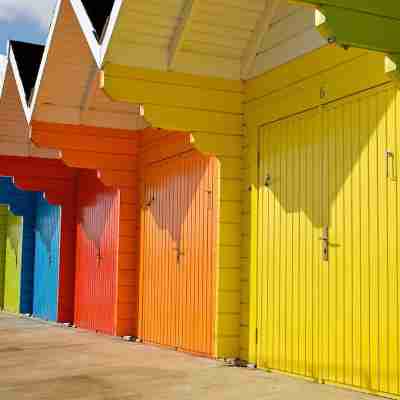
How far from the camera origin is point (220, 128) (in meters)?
7.82

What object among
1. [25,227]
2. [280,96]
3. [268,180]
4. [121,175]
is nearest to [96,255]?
[121,175]

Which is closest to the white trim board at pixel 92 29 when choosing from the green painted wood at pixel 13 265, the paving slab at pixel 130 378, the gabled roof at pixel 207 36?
the gabled roof at pixel 207 36

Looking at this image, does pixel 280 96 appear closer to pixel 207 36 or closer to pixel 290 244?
pixel 207 36

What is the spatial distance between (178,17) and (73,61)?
326 cm

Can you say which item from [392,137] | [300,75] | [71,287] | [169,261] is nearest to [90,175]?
[71,287]

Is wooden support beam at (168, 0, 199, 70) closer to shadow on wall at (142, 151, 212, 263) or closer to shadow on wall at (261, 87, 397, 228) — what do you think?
shadow on wall at (261, 87, 397, 228)

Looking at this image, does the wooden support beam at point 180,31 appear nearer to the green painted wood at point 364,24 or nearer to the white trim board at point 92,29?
the white trim board at point 92,29

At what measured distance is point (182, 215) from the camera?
29.7 ft

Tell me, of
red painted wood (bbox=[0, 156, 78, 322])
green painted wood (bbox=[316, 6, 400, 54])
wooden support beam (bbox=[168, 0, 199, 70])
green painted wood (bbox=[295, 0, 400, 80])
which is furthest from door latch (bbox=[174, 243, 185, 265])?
red painted wood (bbox=[0, 156, 78, 322])

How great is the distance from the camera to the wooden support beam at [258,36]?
7309 millimetres

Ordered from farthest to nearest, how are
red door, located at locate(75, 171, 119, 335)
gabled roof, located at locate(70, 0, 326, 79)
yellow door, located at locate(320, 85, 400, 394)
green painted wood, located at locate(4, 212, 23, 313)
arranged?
green painted wood, located at locate(4, 212, 23, 313) < red door, located at locate(75, 171, 119, 335) < gabled roof, located at locate(70, 0, 326, 79) < yellow door, located at locate(320, 85, 400, 394)

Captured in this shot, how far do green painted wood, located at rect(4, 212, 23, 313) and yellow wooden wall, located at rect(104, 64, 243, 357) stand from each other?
9.83 meters

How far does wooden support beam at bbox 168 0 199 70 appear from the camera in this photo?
7.11 m

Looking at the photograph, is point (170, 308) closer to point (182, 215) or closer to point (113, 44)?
point (182, 215)
